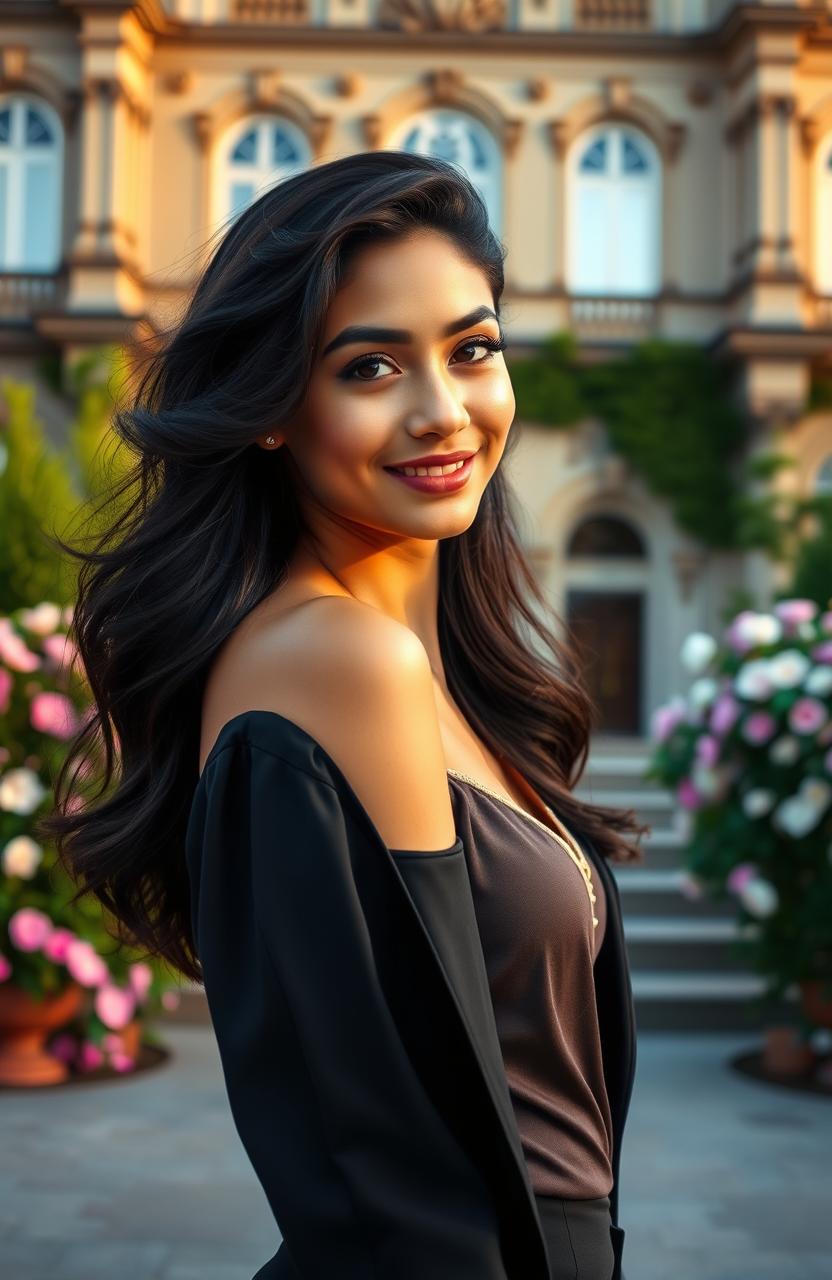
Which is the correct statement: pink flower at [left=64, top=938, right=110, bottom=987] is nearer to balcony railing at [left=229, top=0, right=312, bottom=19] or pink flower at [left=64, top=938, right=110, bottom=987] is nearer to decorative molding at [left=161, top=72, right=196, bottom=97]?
decorative molding at [left=161, top=72, right=196, bottom=97]

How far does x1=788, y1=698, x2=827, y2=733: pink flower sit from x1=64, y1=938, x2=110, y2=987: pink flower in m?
3.18

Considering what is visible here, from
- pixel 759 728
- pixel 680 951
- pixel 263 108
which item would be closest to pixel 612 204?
pixel 263 108

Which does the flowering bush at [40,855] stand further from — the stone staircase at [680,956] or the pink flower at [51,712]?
the stone staircase at [680,956]

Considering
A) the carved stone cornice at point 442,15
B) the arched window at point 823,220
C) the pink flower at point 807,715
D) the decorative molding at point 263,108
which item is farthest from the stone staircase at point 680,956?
the carved stone cornice at point 442,15

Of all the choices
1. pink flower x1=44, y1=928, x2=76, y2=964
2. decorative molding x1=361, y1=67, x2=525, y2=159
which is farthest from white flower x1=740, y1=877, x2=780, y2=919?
decorative molding x1=361, y1=67, x2=525, y2=159

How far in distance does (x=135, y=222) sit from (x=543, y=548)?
Answer: 6.11m

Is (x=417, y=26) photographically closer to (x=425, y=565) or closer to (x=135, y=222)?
(x=135, y=222)

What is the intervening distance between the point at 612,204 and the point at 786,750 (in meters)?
12.0

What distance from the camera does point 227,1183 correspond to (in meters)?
4.93

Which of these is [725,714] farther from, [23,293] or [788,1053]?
[23,293]

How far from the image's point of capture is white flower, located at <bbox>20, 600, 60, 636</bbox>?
598 cm

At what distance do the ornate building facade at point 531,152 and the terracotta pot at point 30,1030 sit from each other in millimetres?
10402

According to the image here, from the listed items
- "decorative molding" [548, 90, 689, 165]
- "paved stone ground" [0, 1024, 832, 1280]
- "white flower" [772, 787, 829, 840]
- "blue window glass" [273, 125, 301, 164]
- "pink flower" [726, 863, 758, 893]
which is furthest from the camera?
"blue window glass" [273, 125, 301, 164]

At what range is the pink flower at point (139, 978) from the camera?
607 centimetres
